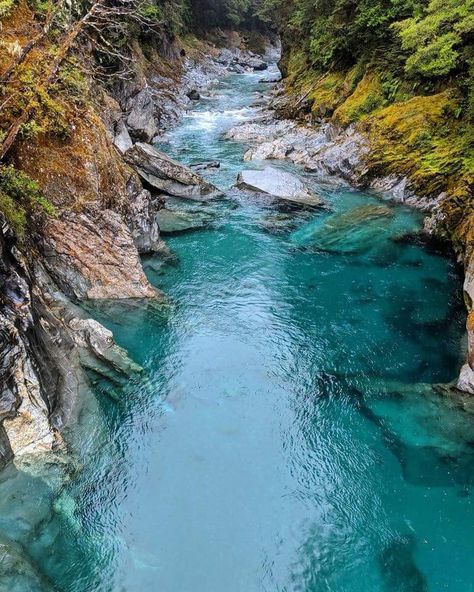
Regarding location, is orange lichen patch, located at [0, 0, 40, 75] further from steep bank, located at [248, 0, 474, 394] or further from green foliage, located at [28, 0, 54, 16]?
steep bank, located at [248, 0, 474, 394]

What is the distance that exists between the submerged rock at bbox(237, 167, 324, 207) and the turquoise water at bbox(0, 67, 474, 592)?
4.05m

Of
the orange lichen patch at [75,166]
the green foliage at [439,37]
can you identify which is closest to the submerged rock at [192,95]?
the green foliage at [439,37]

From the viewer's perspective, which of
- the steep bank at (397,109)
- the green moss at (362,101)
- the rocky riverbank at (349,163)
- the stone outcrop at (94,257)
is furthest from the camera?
the green moss at (362,101)

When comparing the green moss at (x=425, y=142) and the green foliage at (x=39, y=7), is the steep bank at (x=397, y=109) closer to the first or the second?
the green moss at (x=425, y=142)

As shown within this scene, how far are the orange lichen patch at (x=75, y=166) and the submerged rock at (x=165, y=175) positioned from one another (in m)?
4.43

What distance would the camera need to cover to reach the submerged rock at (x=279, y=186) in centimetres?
1482

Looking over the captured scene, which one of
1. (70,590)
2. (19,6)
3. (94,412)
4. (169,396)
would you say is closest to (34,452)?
(94,412)

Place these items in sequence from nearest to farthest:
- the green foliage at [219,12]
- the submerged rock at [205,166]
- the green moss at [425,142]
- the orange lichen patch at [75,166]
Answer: the orange lichen patch at [75,166] → the green moss at [425,142] → the submerged rock at [205,166] → the green foliage at [219,12]

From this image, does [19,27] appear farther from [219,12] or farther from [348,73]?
[219,12]

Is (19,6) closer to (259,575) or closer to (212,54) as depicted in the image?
(259,575)

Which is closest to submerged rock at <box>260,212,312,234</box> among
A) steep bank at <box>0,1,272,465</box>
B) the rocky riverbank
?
steep bank at <box>0,1,272,465</box>

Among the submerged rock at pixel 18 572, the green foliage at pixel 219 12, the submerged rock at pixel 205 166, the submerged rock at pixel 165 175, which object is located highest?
the green foliage at pixel 219 12

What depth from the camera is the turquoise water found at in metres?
5.42

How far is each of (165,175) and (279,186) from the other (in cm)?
364
